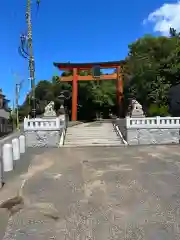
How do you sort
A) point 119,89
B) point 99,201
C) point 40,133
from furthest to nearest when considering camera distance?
point 119,89 → point 40,133 → point 99,201

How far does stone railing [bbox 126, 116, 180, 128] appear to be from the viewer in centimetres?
1414

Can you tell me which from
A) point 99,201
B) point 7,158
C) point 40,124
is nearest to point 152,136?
point 40,124

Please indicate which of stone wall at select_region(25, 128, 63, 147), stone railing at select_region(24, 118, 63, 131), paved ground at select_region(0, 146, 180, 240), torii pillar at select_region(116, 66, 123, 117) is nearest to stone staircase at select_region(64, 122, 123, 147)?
stone wall at select_region(25, 128, 63, 147)

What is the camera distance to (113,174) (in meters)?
7.84

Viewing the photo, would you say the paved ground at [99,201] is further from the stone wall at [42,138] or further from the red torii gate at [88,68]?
the red torii gate at [88,68]

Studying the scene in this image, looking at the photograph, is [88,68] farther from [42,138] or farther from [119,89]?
[42,138]

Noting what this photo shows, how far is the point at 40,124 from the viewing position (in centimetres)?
1443

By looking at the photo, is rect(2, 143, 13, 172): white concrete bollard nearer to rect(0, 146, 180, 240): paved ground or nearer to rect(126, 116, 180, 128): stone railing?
rect(0, 146, 180, 240): paved ground

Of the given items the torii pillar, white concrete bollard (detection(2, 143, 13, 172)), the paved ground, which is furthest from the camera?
the torii pillar

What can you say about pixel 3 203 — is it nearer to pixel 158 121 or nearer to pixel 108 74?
pixel 158 121

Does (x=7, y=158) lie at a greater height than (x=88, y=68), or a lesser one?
lesser

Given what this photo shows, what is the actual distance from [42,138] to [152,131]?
520 cm

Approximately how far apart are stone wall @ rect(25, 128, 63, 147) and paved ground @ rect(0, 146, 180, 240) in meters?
4.60

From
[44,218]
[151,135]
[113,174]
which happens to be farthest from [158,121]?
[44,218]
